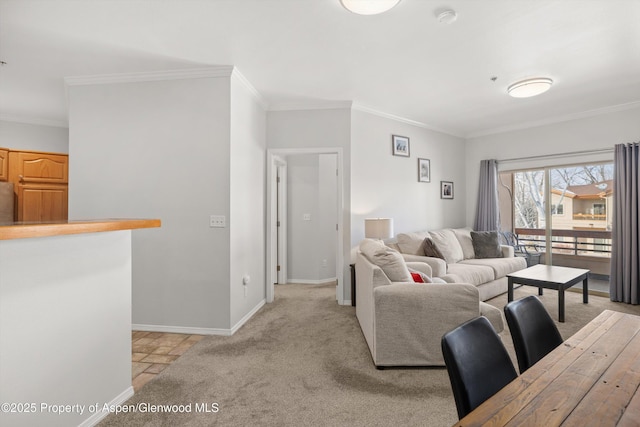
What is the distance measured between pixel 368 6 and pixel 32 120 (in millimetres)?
5020

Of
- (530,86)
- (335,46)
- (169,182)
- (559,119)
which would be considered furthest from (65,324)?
(559,119)

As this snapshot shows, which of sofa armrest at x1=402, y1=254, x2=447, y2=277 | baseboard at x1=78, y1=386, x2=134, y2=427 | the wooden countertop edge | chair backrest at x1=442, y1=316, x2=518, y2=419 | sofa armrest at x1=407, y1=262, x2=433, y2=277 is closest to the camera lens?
chair backrest at x1=442, y1=316, x2=518, y2=419

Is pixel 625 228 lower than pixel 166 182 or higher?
lower

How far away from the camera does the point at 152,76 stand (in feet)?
9.98

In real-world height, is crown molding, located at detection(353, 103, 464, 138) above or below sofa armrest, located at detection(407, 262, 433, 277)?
above

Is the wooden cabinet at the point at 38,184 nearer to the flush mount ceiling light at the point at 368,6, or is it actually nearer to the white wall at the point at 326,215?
the white wall at the point at 326,215

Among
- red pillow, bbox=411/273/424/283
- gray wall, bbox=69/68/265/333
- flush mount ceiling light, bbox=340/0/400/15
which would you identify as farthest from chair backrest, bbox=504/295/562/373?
gray wall, bbox=69/68/265/333

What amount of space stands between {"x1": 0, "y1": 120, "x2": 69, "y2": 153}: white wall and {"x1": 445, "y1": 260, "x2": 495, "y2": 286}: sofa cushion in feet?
19.0

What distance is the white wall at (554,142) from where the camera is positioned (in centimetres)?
414

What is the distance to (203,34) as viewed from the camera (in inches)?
95.5

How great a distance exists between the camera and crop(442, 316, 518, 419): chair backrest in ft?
3.10

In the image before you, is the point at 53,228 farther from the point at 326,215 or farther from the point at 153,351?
the point at 326,215

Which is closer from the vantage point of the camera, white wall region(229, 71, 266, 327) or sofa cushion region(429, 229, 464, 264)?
white wall region(229, 71, 266, 327)

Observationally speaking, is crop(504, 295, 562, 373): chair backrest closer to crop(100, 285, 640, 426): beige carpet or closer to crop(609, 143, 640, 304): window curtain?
crop(100, 285, 640, 426): beige carpet
